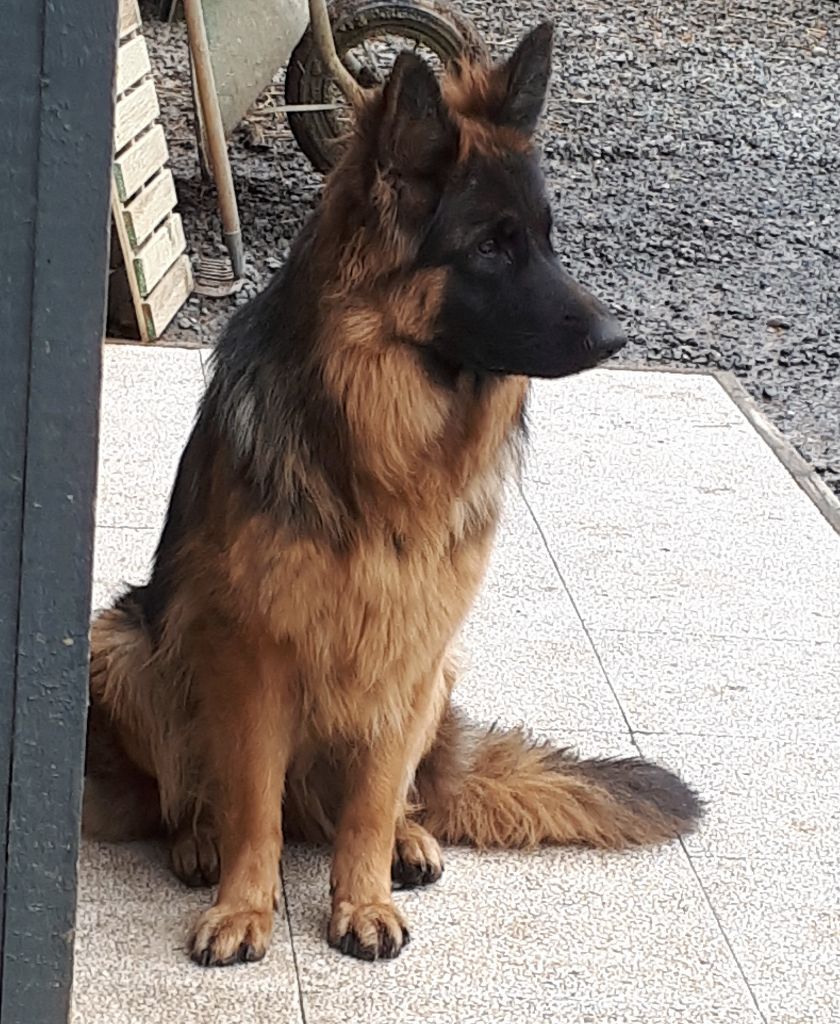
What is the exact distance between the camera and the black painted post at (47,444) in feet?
5.29

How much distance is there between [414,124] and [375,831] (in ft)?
4.32

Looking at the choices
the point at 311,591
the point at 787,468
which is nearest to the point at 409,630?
the point at 311,591

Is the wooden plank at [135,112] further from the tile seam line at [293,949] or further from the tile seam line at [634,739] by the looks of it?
the tile seam line at [293,949]

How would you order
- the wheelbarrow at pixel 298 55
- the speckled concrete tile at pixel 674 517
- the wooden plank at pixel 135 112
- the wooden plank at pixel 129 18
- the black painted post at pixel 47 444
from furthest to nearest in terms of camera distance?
the wheelbarrow at pixel 298 55, the wooden plank at pixel 129 18, the wooden plank at pixel 135 112, the speckled concrete tile at pixel 674 517, the black painted post at pixel 47 444

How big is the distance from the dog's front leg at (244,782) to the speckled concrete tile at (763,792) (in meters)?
0.95

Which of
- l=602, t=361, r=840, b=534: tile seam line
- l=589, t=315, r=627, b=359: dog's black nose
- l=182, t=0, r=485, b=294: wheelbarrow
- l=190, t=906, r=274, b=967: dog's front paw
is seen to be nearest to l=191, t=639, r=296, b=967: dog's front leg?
l=190, t=906, r=274, b=967: dog's front paw

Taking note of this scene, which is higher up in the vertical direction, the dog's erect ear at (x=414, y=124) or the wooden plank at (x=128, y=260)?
Result: the dog's erect ear at (x=414, y=124)

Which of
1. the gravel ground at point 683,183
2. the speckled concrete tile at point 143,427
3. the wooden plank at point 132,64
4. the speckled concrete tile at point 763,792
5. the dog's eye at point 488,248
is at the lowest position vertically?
the gravel ground at point 683,183

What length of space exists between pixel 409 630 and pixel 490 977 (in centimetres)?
66

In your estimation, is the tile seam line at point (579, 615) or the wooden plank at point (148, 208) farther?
the wooden plank at point (148, 208)

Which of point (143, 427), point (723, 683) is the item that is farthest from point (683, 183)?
point (723, 683)

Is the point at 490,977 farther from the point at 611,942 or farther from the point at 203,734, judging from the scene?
the point at 203,734

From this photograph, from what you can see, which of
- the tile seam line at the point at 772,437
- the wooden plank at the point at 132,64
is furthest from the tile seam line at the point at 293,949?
the wooden plank at the point at 132,64

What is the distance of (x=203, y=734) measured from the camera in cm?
285
